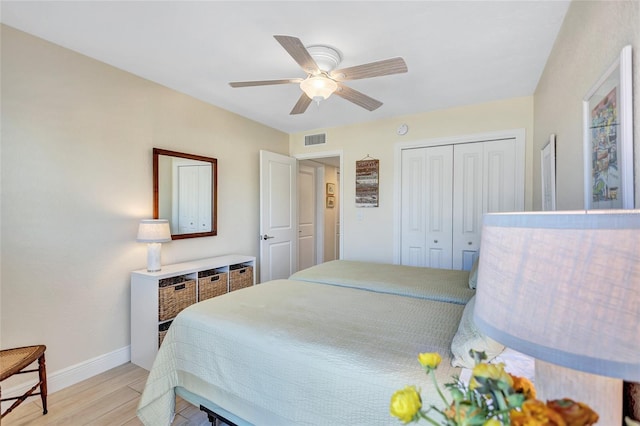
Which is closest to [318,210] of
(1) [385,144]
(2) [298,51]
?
(1) [385,144]

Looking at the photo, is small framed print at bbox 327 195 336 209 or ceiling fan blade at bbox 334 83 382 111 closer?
ceiling fan blade at bbox 334 83 382 111

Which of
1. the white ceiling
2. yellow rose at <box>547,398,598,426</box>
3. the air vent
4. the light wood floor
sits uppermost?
the white ceiling

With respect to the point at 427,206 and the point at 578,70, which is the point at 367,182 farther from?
the point at 578,70

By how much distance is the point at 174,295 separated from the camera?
8.40 ft

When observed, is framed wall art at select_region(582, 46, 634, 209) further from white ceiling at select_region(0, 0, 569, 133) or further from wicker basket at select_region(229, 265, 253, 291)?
wicker basket at select_region(229, 265, 253, 291)

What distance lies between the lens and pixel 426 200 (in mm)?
3635

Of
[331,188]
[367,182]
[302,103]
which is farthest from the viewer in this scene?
[331,188]

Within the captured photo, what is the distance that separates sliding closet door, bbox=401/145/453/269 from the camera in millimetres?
3529

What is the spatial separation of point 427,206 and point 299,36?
7.90 feet

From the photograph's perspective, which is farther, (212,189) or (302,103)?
(212,189)

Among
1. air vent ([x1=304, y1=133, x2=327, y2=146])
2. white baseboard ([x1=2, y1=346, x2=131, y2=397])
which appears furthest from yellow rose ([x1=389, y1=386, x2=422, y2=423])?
air vent ([x1=304, y1=133, x2=327, y2=146])

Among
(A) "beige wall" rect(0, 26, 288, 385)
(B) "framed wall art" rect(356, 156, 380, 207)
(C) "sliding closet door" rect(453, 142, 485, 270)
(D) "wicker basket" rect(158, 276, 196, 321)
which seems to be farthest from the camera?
(B) "framed wall art" rect(356, 156, 380, 207)

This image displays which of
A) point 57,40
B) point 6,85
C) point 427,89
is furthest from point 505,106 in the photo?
point 6,85

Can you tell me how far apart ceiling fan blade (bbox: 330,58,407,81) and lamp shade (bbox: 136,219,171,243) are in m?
1.84
